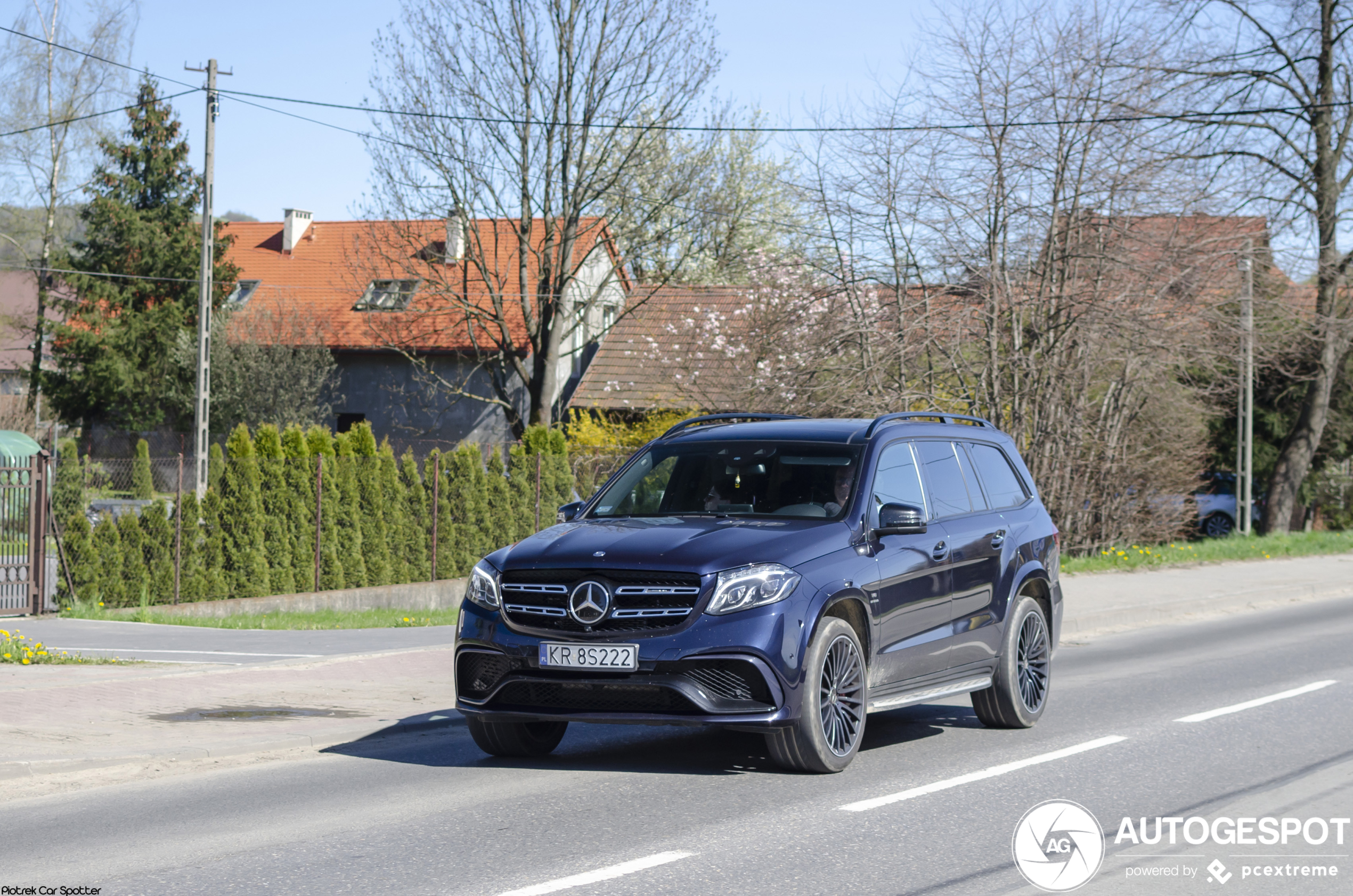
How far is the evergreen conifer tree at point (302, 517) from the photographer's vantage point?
69.9ft

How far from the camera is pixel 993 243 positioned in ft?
67.7

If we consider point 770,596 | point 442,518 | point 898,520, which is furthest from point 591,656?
point 442,518

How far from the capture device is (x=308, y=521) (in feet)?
70.5

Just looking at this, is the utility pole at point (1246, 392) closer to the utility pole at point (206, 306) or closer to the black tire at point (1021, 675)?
the black tire at point (1021, 675)

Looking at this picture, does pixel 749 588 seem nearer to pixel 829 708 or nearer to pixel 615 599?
pixel 615 599

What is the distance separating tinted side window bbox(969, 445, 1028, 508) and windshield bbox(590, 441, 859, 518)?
1.58 m

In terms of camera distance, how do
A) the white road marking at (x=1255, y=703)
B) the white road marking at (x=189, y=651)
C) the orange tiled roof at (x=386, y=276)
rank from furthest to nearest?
the orange tiled roof at (x=386, y=276), the white road marking at (x=189, y=651), the white road marking at (x=1255, y=703)

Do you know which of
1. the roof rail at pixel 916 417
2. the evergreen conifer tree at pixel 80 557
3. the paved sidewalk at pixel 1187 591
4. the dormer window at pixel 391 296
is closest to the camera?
the roof rail at pixel 916 417

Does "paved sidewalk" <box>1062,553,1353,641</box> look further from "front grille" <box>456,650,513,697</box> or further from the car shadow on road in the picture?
"front grille" <box>456,650,513,697</box>

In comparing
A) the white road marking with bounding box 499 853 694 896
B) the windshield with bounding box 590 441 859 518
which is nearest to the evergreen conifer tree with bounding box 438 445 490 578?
the windshield with bounding box 590 441 859 518

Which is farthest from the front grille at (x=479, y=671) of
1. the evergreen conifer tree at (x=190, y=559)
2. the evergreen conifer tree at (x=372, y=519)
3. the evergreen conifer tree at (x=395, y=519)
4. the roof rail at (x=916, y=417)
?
the evergreen conifer tree at (x=395, y=519)

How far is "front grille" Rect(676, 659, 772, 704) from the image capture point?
7.07m

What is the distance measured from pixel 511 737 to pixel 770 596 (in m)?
1.90

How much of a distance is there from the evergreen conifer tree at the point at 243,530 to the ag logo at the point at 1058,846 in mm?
15236
